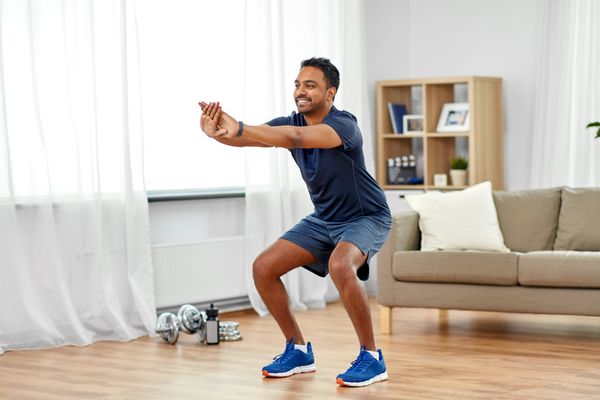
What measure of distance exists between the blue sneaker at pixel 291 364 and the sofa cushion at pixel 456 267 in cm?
111

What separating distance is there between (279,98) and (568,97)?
188 centimetres

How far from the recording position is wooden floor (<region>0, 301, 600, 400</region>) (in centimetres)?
402

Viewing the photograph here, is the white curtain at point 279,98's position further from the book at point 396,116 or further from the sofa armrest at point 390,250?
the sofa armrest at point 390,250

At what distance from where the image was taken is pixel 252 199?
6.45 metres

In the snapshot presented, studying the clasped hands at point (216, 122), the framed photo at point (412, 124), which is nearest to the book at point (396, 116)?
the framed photo at point (412, 124)

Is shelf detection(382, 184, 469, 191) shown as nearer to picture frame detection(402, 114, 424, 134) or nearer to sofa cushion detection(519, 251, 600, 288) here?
picture frame detection(402, 114, 424, 134)

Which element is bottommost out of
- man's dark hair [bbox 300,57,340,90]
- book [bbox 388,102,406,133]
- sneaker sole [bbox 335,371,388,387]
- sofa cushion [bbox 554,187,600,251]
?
sneaker sole [bbox 335,371,388,387]

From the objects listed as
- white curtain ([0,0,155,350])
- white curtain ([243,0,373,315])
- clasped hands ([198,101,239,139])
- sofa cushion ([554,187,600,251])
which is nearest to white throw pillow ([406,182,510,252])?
sofa cushion ([554,187,600,251])

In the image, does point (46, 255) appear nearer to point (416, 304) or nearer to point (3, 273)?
point (3, 273)

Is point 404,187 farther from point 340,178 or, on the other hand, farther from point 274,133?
point 274,133

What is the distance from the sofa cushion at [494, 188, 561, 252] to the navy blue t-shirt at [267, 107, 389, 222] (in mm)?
1577

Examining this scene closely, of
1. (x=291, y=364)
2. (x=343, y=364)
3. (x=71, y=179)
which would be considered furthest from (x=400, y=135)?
(x=291, y=364)

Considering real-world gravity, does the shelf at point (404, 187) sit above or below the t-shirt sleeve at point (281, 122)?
below

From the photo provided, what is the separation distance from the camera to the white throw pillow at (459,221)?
5.48 m
